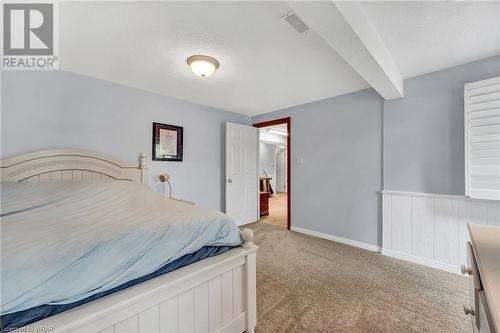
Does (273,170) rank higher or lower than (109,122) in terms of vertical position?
lower

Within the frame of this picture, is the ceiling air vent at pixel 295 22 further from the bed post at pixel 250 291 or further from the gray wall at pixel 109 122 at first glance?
the gray wall at pixel 109 122

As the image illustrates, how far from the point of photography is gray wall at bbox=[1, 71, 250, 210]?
2076 mm

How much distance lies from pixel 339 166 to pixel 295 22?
7.16ft

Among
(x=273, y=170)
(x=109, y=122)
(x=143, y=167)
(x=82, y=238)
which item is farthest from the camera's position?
(x=273, y=170)

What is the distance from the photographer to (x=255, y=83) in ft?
8.81

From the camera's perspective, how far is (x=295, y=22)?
5.03ft

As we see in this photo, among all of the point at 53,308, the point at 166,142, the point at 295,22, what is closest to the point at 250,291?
the point at 53,308

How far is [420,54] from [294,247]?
266 cm

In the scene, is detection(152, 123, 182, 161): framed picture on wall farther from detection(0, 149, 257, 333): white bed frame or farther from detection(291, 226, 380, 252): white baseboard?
detection(291, 226, 380, 252): white baseboard

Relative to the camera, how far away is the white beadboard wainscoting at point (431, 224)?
2109 mm

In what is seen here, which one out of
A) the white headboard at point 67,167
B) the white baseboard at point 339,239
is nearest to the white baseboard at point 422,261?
the white baseboard at point 339,239

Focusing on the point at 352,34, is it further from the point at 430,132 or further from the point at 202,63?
the point at 430,132

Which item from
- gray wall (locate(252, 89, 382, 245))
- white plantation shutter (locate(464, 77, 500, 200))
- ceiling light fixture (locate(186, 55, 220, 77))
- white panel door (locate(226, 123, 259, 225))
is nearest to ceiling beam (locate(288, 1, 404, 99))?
white plantation shutter (locate(464, 77, 500, 200))

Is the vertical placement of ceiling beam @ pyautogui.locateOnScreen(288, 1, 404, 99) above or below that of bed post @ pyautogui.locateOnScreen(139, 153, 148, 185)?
above
